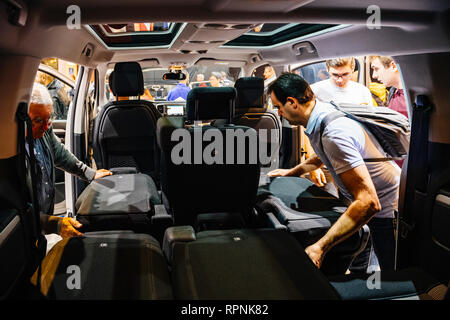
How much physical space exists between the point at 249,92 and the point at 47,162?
2280 millimetres

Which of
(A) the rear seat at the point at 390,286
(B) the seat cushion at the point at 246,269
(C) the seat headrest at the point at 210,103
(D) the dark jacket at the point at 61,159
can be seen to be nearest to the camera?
(B) the seat cushion at the point at 246,269

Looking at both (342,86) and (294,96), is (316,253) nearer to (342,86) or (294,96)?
(294,96)

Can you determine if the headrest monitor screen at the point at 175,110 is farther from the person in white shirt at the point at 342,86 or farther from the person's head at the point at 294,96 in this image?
the person's head at the point at 294,96

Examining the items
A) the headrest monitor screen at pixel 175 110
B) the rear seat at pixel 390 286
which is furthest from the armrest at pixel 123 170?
the rear seat at pixel 390 286

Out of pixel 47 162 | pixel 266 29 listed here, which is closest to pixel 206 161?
pixel 47 162

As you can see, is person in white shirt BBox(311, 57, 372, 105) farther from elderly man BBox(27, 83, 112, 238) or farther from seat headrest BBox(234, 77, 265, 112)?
elderly man BBox(27, 83, 112, 238)

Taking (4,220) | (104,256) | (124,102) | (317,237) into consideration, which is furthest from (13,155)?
(124,102)

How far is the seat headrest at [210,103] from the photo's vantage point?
7.97 feet

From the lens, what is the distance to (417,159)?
1985 millimetres

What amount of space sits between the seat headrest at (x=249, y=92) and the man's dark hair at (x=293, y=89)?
157 cm

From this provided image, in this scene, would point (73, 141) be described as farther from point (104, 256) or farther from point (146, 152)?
point (104, 256)

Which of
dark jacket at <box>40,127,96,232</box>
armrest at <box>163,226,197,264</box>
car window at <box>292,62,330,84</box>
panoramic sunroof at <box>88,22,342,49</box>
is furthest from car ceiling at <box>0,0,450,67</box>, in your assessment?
car window at <box>292,62,330,84</box>

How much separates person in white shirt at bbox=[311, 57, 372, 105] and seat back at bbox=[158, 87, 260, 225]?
2.04 metres

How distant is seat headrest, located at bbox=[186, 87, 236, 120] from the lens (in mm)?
2430
